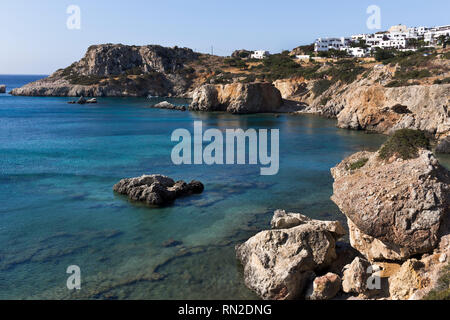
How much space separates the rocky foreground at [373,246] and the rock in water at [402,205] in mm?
24

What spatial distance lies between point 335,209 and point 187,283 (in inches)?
361

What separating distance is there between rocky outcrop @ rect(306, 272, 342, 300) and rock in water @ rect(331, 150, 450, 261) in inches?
62.3

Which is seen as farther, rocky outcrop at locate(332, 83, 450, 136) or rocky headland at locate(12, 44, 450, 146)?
rocky headland at locate(12, 44, 450, 146)

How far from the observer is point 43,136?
4403 centimetres

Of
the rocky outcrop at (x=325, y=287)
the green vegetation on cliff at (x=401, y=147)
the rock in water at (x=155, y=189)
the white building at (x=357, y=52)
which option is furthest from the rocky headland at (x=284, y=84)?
the rocky outcrop at (x=325, y=287)

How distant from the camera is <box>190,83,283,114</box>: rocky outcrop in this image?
71688 millimetres

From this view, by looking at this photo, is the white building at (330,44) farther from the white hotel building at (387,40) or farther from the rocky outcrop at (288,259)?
the rocky outcrop at (288,259)

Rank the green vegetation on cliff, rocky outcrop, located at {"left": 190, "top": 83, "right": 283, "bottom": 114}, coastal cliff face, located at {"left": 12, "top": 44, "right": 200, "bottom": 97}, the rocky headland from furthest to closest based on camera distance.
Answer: coastal cliff face, located at {"left": 12, "top": 44, "right": 200, "bottom": 97} < rocky outcrop, located at {"left": 190, "top": 83, "right": 283, "bottom": 114} < the rocky headland < the green vegetation on cliff

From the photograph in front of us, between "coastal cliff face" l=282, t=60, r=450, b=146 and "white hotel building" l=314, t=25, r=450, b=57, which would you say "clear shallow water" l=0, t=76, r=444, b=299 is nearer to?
"coastal cliff face" l=282, t=60, r=450, b=146

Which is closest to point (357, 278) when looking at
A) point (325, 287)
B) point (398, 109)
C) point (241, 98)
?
point (325, 287)

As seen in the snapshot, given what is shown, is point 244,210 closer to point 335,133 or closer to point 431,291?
point 431,291

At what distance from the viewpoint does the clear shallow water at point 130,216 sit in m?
12.4

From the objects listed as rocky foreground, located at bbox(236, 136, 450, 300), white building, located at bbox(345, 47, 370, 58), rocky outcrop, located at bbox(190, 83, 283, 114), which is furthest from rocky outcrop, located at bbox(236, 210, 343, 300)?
white building, located at bbox(345, 47, 370, 58)

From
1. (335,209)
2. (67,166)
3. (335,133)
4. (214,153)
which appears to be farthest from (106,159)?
(335,133)
